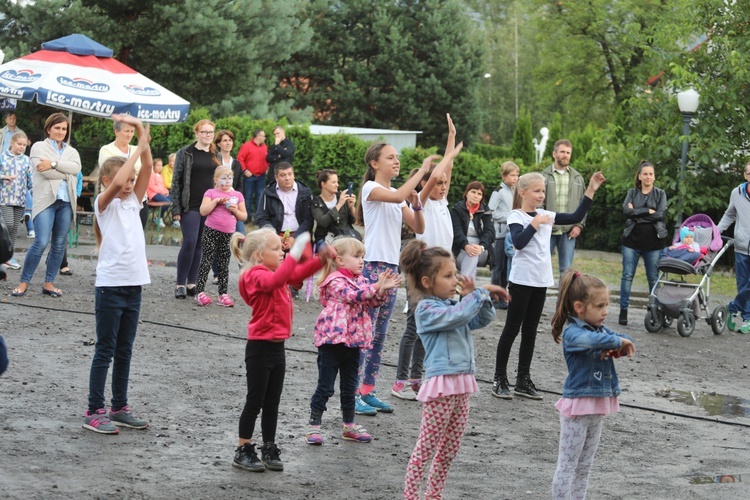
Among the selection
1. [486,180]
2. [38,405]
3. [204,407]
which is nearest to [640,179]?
[204,407]

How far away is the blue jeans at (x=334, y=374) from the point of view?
676 cm

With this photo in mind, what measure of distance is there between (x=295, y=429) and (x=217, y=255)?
17.4 ft

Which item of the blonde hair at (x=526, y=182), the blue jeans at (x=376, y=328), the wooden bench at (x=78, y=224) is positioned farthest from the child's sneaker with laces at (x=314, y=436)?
the wooden bench at (x=78, y=224)

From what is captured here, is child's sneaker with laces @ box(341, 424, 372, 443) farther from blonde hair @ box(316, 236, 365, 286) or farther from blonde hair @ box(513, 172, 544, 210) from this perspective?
blonde hair @ box(513, 172, 544, 210)

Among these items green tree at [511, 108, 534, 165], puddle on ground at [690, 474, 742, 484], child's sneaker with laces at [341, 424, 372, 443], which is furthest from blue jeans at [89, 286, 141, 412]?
green tree at [511, 108, 534, 165]

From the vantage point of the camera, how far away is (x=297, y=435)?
6988 millimetres

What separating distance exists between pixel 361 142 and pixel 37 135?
9.56 metres

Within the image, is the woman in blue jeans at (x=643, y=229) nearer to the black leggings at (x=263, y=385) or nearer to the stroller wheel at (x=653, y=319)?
the stroller wheel at (x=653, y=319)

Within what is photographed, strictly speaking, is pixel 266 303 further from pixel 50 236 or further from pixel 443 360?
pixel 50 236

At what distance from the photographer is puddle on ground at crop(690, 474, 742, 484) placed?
6426 millimetres

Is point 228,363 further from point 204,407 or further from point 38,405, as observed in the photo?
point 38,405

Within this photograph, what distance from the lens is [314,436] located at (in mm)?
6742

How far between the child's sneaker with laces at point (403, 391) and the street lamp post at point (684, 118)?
34.1ft

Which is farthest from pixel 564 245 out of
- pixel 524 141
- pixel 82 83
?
pixel 524 141
